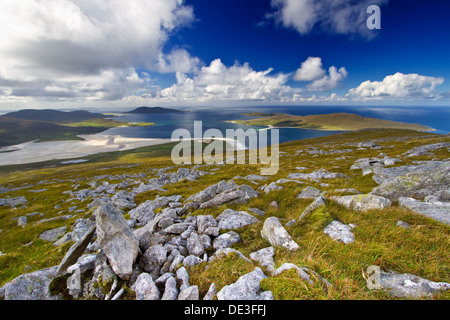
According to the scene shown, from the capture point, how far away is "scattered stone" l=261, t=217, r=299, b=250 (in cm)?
578

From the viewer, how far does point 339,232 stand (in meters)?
5.96

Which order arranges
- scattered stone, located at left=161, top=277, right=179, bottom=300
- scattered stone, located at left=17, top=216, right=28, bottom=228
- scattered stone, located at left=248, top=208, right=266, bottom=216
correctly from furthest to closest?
scattered stone, located at left=17, top=216, right=28, bottom=228 → scattered stone, located at left=248, top=208, right=266, bottom=216 → scattered stone, located at left=161, top=277, right=179, bottom=300

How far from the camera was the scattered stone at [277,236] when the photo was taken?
5775 mm

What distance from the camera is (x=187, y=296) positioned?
409 cm

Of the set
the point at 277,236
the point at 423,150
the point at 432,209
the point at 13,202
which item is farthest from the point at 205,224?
the point at 13,202

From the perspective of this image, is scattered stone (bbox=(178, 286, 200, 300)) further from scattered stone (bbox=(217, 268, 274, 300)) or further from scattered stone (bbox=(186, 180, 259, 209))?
scattered stone (bbox=(186, 180, 259, 209))

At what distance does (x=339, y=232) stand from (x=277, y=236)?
207 cm

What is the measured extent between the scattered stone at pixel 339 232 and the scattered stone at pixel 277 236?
1376 millimetres

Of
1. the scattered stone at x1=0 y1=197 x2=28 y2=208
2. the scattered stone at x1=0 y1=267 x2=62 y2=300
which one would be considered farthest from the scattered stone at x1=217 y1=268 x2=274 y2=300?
the scattered stone at x1=0 y1=197 x2=28 y2=208

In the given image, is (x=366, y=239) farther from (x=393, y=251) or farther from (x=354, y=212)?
(x=354, y=212)

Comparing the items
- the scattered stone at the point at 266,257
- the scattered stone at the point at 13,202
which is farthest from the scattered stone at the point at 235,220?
the scattered stone at the point at 13,202

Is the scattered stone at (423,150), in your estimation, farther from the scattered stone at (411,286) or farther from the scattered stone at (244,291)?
the scattered stone at (244,291)

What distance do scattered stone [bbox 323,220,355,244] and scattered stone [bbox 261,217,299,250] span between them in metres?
1.38
